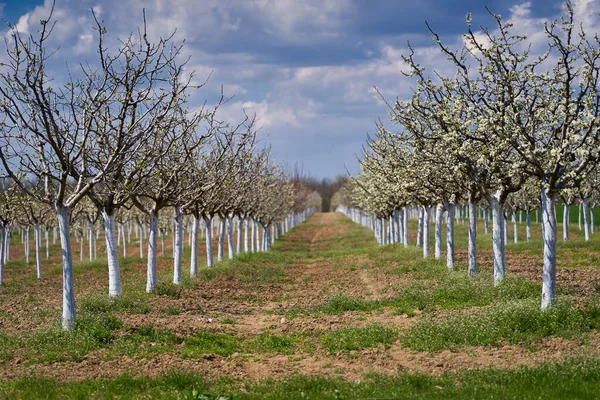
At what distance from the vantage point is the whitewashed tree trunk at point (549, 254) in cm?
1348

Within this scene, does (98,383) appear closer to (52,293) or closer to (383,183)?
(52,293)

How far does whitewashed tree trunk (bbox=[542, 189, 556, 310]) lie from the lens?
13.5 metres

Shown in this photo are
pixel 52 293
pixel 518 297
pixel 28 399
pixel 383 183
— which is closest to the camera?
pixel 28 399

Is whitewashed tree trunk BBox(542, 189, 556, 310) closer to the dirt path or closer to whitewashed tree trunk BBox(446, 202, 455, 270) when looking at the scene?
the dirt path

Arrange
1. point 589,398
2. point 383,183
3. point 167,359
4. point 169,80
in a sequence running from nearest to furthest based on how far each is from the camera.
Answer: point 589,398 < point 167,359 < point 169,80 < point 383,183

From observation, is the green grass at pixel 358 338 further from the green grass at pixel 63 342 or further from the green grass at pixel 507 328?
the green grass at pixel 63 342

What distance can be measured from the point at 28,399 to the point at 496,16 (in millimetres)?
12577

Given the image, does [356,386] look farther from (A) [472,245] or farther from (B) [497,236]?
(A) [472,245]

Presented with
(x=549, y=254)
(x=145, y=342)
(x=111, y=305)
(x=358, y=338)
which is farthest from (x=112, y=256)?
(x=549, y=254)

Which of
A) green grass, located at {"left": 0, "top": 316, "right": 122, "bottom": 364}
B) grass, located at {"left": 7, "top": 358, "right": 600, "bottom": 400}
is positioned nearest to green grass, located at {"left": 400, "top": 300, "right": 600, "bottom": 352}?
grass, located at {"left": 7, "top": 358, "right": 600, "bottom": 400}

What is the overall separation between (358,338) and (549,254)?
4.91m

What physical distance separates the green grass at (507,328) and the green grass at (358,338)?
386 mm

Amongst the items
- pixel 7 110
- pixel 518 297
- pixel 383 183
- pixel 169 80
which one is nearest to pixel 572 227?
pixel 383 183

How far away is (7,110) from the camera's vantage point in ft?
44.4
